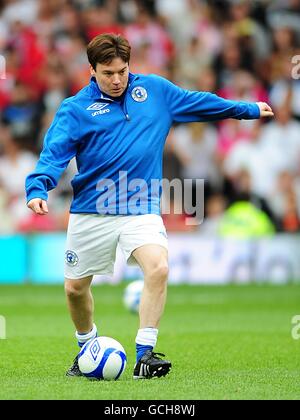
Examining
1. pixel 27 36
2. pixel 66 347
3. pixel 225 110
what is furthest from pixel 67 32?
pixel 225 110

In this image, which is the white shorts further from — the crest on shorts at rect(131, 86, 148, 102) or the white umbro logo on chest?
the crest on shorts at rect(131, 86, 148, 102)

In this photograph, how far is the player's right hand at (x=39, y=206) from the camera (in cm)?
807

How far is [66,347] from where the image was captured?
10.6m

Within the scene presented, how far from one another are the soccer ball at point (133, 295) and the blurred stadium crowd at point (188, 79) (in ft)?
13.6

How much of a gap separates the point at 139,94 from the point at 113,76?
0.35 metres

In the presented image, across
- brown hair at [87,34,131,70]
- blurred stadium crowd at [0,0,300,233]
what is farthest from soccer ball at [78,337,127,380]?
blurred stadium crowd at [0,0,300,233]

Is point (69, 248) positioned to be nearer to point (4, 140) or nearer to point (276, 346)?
point (276, 346)

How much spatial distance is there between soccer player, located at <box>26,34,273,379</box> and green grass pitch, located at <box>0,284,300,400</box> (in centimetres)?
69

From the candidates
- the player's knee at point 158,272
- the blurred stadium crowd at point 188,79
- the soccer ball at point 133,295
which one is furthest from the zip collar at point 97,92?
the blurred stadium crowd at point 188,79

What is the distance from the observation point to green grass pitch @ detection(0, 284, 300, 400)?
758cm

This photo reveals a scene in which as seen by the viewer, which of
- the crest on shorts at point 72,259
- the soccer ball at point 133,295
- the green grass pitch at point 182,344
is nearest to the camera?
the green grass pitch at point 182,344

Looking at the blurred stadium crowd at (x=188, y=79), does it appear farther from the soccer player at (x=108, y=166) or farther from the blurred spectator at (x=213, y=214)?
the soccer player at (x=108, y=166)

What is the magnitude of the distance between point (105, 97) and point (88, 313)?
165cm

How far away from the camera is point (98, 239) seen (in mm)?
8555
